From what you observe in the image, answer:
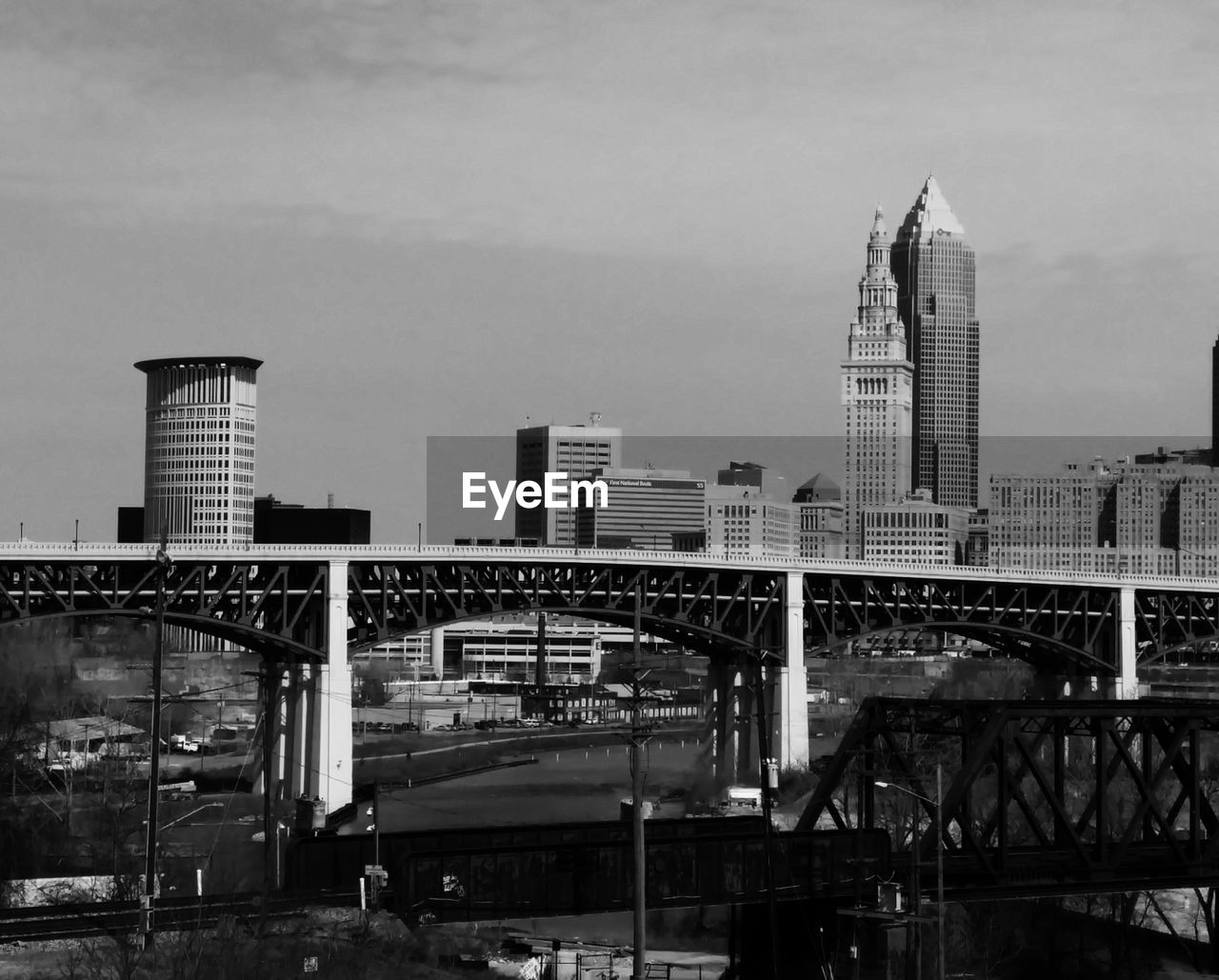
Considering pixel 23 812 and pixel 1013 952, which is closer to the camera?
pixel 1013 952

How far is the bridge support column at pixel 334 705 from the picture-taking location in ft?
432

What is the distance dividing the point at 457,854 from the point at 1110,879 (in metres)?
19.8

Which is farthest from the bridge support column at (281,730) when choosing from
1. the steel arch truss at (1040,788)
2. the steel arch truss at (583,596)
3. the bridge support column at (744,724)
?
the steel arch truss at (1040,788)

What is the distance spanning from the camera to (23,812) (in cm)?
11769

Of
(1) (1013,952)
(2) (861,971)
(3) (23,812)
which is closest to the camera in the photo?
(2) (861,971)

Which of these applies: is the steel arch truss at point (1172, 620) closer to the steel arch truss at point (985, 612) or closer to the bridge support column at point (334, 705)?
the steel arch truss at point (985, 612)

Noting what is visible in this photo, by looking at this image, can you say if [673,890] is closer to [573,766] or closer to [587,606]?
[587,606]

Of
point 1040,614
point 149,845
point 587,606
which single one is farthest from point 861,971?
point 1040,614

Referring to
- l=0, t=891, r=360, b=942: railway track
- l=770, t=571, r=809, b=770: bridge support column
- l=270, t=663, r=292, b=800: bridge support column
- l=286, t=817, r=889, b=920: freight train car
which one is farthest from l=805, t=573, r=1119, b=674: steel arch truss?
l=0, t=891, r=360, b=942: railway track

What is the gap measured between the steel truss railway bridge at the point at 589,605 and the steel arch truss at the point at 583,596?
197 millimetres

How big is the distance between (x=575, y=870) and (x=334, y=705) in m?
71.0

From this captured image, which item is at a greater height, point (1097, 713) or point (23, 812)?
point (1097, 713)

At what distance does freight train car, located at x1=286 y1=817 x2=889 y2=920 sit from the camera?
60750 mm

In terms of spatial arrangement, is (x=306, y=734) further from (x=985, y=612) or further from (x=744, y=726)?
(x=985, y=612)
